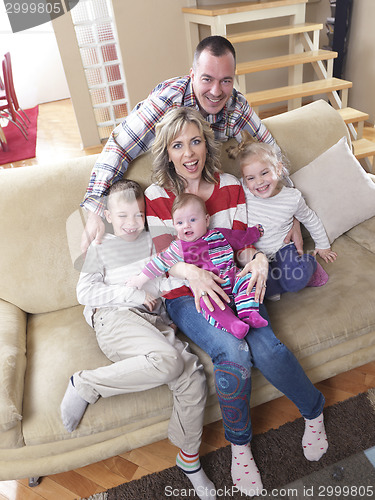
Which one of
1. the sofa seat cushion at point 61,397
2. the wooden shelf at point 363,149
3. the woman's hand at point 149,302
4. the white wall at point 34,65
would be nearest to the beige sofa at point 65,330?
the sofa seat cushion at point 61,397

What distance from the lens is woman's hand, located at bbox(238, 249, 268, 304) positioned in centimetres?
135

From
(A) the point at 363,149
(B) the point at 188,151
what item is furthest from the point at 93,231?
(A) the point at 363,149

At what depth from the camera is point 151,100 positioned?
5.16 ft

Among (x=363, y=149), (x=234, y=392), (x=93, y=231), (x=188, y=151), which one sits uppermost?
(x=188, y=151)

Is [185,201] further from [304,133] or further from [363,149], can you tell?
[363,149]

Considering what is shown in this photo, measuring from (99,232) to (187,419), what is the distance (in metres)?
0.67

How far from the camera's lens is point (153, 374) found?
122 cm

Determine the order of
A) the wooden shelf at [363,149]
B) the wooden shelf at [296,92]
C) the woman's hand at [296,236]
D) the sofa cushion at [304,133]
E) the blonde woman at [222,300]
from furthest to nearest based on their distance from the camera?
the wooden shelf at [296,92], the wooden shelf at [363,149], the sofa cushion at [304,133], the woman's hand at [296,236], the blonde woman at [222,300]

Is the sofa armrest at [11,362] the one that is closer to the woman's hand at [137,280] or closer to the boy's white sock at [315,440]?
the woman's hand at [137,280]

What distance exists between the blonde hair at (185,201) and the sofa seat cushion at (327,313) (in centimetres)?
A: 44

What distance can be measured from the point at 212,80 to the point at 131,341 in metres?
0.97

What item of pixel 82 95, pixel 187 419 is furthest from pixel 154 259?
pixel 82 95

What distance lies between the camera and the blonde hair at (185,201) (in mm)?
1402

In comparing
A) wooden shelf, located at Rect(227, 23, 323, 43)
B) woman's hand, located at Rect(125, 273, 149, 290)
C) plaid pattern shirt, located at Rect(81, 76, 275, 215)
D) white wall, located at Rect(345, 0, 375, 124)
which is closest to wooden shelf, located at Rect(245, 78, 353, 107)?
wooden shelf, located at Rect(227, 23, 323, 43)
